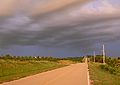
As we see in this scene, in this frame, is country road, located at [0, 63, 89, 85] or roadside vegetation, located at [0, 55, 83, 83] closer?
country road, located at [0, 63, 89, 85]

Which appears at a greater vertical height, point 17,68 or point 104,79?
point 17,68

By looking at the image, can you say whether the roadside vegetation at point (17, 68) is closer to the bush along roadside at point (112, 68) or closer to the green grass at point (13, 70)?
the green grass at point (13, 70)

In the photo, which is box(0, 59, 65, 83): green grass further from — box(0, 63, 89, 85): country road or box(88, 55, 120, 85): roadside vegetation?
box(88, 55, 120, 85): roadside vegetation

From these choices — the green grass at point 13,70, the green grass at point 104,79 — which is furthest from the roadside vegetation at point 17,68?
the green grass at point 104,79

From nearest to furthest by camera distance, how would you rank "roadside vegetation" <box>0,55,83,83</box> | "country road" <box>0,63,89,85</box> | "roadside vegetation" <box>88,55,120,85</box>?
"country road" <box>0,63,89,85</box> → "roadside vegetation" <box>88,55,120,85</box> → "roadside vegetation" <box>0,55,83,83</box>

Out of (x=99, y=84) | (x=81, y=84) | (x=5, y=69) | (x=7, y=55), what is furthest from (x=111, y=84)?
(x=7, y=55)

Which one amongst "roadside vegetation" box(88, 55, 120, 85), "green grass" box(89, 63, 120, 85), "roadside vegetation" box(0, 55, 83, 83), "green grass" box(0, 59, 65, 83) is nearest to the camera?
"green grass" box(89, 63, 120, 85)

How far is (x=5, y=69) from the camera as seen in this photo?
4159 cm

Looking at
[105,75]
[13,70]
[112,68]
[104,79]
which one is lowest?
[104,79]

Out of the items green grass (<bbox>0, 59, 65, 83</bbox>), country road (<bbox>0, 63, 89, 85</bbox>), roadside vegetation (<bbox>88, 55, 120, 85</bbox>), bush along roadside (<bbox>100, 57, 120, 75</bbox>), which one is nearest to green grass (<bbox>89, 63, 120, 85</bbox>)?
roadside vegetation (<bbox>88, 55, 120, 85</bbox>)

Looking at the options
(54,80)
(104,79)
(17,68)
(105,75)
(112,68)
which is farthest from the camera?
(112,68)

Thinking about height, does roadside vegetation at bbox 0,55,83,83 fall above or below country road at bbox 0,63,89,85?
above

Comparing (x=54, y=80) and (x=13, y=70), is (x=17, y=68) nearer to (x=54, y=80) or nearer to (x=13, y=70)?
(x=13, y=70)

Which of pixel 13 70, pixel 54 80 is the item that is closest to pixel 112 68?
pixel 13 70
